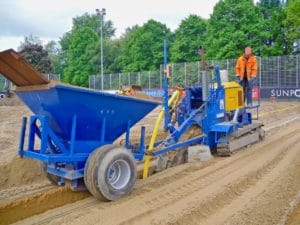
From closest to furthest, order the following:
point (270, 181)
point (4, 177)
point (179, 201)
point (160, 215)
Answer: point (160, 215), point (179, 201), point (270, 181), point (4, 177)

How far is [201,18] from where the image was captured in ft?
170

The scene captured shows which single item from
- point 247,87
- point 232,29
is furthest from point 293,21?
point 247,87

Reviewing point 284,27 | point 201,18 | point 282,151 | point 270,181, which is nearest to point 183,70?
point 284,27

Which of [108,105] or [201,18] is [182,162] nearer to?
[108,105]

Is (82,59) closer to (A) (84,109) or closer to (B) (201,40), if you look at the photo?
(B) (201,40)

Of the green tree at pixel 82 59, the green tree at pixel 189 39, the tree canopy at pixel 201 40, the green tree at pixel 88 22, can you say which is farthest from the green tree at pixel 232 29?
the green tree at pixel 88 22

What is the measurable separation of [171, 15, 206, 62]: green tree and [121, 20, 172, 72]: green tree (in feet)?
13.3

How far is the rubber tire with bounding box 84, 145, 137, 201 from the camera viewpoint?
623 cm

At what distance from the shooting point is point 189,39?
49625 millimetres

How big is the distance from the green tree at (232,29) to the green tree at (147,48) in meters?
10.7

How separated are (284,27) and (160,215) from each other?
1553 inches

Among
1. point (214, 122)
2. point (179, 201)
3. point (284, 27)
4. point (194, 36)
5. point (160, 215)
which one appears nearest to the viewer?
point (160, 215)

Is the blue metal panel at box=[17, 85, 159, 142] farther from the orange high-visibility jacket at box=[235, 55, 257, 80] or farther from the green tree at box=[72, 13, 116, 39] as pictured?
the green tree at box=[72, 13, 116, 39]

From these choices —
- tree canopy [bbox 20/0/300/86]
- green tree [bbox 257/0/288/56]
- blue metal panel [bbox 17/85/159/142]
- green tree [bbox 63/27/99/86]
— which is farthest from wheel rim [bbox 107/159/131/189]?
green tree [bbox 63/27/99/86]
